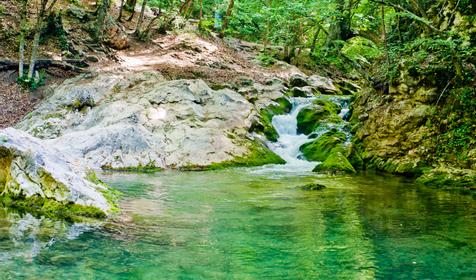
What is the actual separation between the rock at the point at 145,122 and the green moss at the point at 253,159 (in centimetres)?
5

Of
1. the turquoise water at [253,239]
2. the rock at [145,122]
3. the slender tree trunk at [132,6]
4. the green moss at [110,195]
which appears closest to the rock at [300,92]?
the rock at [145,122]

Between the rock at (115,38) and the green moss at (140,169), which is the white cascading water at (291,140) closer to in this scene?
the green moss at (140,169)

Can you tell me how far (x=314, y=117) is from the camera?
17172mm

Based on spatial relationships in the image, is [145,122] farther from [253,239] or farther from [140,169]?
[253,239]

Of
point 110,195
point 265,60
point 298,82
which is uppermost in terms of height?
point 265,60

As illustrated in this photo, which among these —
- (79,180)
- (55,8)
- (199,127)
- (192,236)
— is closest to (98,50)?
(55,8)

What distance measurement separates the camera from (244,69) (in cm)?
2373

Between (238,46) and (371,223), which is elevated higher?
(238,46)

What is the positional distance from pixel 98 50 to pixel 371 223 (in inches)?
701

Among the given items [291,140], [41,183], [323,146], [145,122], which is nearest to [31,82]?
[145,122]

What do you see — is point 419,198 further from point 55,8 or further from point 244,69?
point 55,8

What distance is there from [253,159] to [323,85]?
31.4ft

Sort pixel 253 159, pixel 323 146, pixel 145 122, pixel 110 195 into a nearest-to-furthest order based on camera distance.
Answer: pixel 110 195, pixel 253 159, pixel 145 122, pixel 323 146

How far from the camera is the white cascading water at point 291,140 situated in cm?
1458
